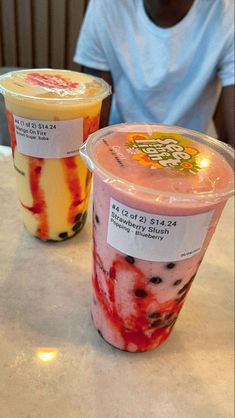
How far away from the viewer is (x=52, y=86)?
473 millimetres

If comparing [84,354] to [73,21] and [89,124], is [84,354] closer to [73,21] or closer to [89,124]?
[89,124]

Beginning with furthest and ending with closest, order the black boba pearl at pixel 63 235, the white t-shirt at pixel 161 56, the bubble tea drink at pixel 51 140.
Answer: the white t-shirt at pixel 161 56
the black boba pearl at pixel 63 235
the bubble tea drink at pixel 51 140

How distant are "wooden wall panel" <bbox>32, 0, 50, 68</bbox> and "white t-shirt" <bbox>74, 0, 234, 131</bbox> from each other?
55cm

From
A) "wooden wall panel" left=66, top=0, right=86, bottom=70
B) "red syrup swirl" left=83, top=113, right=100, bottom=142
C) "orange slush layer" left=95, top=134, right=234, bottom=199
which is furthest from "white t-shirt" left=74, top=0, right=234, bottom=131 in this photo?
"orange slush layer" left=95, top=134, right=234, bottom=199

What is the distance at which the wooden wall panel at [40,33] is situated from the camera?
1513 millimetres

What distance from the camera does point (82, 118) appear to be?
454 millimetres

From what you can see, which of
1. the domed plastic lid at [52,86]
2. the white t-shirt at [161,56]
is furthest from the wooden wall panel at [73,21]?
the domed plastic lid at [52,86]

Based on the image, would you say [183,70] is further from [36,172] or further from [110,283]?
[110,283]

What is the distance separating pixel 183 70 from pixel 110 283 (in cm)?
87

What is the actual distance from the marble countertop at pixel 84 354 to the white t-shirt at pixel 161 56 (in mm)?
716

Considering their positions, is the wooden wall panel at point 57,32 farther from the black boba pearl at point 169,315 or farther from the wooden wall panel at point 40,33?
the black boba pearl at point 169,315

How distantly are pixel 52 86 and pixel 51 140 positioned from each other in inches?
3.3

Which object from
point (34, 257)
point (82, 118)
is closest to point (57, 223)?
point (34, 257)

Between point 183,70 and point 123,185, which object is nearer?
point 123,185
